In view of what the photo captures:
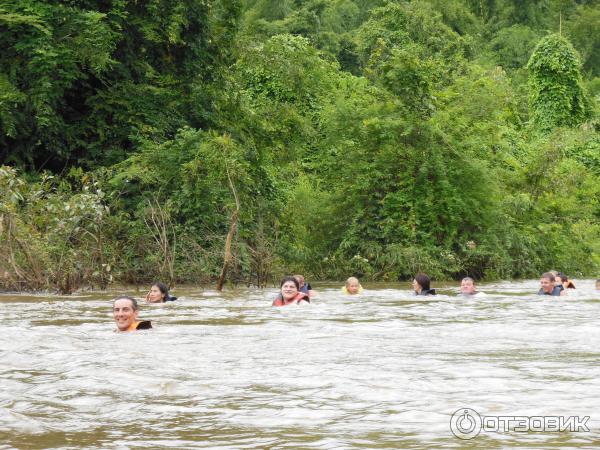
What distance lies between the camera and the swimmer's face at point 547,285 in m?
22.1

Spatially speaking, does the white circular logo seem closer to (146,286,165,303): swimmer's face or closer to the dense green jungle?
(146,286,165,303): swimmer's face

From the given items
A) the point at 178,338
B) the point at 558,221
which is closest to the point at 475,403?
the point at 178,338

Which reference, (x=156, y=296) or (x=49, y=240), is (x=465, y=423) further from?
(x=49, y=240)

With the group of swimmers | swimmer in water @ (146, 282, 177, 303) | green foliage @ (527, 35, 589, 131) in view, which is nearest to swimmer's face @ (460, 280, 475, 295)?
the group of swimmers

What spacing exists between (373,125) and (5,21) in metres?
11.6

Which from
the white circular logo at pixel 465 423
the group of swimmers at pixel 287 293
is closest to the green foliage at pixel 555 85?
the group of swimmers at pixel 287 293

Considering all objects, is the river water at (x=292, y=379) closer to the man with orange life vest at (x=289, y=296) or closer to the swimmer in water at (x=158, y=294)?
the man with orange life vest at (x=289, y=296)

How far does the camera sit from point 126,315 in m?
13.7

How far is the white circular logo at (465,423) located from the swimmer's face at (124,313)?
23.0 feet

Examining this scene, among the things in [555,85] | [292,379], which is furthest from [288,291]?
[555,85]

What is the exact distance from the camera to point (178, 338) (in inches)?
524

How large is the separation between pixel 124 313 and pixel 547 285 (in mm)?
11502

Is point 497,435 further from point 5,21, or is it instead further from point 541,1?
point 541,1

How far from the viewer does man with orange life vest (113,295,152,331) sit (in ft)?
44.8
